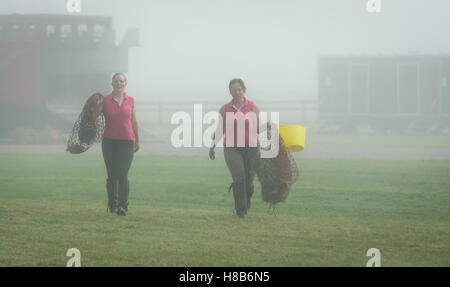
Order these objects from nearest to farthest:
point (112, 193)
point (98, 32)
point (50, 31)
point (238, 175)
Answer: point (238, 175) → point (112, 193) → point (50, 31) → point (98, 32)

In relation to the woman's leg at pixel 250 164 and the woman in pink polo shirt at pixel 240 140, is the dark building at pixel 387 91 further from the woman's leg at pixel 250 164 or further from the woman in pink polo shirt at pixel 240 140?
the woman in pink polo shirt at pixel 240 140

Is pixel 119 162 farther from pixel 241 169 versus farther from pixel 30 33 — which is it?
pixel 30 33

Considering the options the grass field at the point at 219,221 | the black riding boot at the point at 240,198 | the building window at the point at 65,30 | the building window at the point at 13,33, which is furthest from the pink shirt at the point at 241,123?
the building window at the point at 13,33

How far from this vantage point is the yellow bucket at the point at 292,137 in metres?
8.13

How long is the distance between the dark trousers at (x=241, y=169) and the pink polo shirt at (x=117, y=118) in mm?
1074

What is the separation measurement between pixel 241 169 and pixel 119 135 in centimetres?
134

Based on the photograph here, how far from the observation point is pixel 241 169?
7582 mm

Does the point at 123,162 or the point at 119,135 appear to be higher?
the point at 119,135

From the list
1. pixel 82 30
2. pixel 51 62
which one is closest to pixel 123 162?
pixel 51 62

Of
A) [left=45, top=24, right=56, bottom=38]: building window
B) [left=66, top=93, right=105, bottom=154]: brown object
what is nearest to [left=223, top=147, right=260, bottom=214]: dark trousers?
[left=66, top=93, right=105, bottom=154]: brown object

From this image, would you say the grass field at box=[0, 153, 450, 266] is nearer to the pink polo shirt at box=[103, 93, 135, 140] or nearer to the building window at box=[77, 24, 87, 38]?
the pink polo shirt at box=[103, 93, 135, 140]
